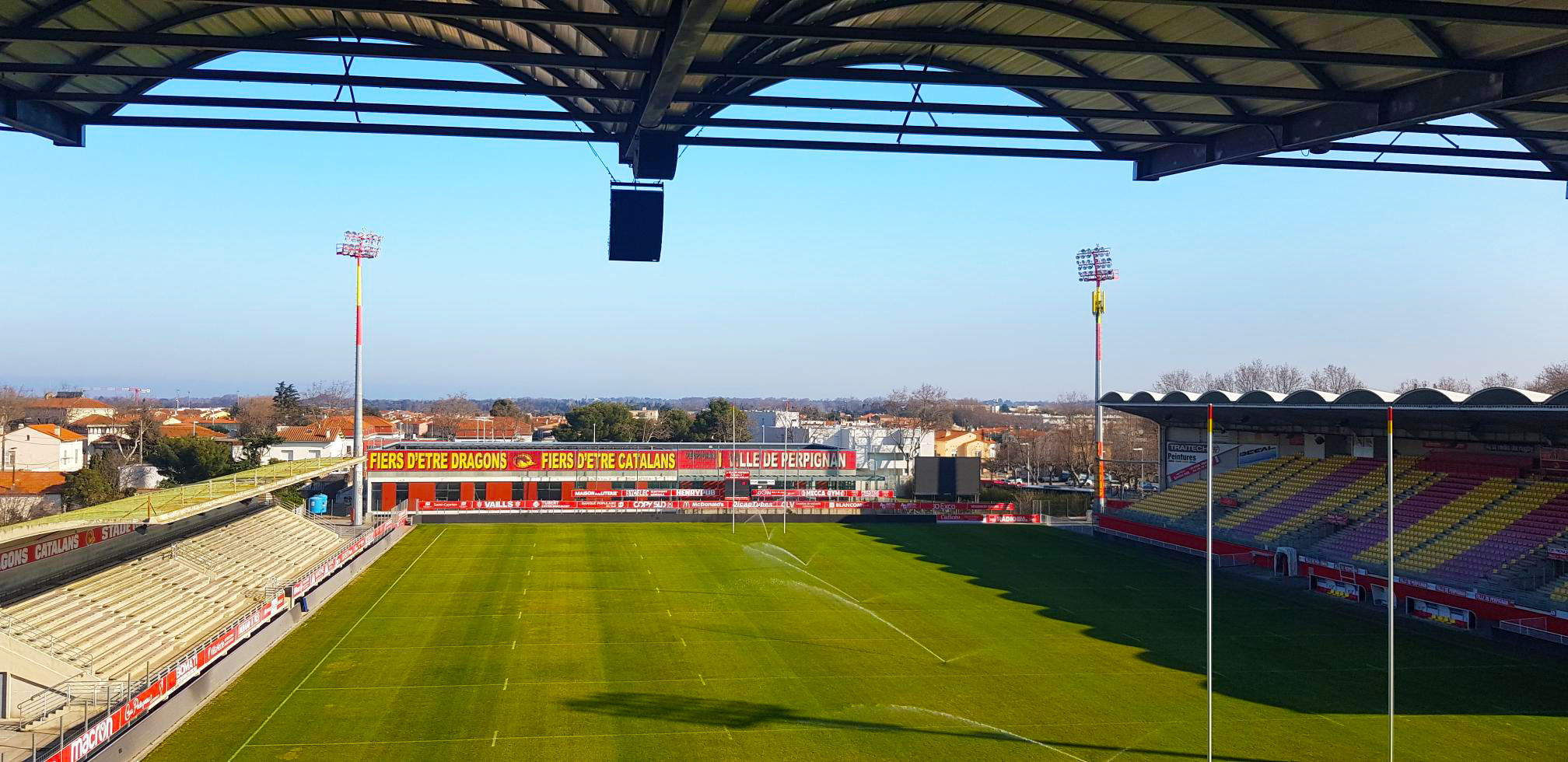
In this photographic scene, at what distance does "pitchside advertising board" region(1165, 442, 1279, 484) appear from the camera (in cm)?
4775

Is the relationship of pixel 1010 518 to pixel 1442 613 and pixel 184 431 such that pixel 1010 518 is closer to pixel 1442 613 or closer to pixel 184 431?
pixel 1442 613

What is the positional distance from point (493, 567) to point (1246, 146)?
97.7ft

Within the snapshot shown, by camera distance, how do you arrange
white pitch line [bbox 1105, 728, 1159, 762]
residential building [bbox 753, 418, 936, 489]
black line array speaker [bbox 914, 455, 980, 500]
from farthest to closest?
residential building [bbox 753, 418, 936, 489] → black line array speaker [bbox 914, 455, 980, 500] → white pitch line [bbox 1105, 728, 1159, 762]

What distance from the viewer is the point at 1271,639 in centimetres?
2608

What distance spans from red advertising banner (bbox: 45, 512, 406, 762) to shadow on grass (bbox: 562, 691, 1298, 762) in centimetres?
718

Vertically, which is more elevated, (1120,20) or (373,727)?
(1120,20)

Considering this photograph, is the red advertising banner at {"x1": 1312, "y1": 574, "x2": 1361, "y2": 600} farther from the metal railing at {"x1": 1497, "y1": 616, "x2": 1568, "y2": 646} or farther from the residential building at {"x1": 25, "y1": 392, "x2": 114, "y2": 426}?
the residential building at {"x1": 25, "y1": 392, "x2": 114, "y2": 426}

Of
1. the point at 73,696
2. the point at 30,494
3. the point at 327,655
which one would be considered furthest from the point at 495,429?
the point at 73,696

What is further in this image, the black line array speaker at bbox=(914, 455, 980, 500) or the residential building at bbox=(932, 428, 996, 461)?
the residential building at bbox=(932, 428, 996, 461)

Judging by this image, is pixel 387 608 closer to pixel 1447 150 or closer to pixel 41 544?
pixel 41 544

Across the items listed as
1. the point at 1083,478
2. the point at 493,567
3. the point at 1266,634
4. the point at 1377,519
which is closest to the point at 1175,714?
the point at 1266,634

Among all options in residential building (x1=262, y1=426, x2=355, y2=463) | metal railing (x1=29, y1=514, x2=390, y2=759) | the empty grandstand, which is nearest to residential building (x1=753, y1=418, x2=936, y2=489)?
the empty grandstand

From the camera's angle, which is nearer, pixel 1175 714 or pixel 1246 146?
pixel 1246 146

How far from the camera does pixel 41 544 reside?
20625 millimetres
